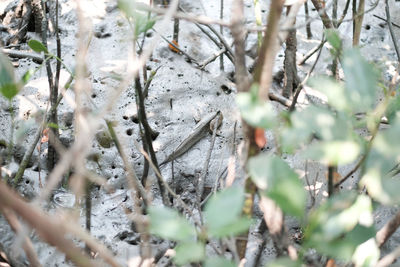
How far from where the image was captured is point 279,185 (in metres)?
0.55

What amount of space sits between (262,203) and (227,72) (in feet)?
4.48

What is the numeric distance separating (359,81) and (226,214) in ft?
0.80

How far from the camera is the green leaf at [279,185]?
21.6 inches

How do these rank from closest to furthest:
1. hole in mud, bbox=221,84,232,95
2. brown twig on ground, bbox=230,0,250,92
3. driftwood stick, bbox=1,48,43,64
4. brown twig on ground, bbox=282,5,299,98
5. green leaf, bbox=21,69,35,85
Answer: brown twig on ground, bbox=230,0,250,92 < green leaf, bbox=21,69,35,85 < driftwood stick, bbox=1,48,43,64 < brown twig on ground, bbox=282,5,299,98 < hole in mud, bbox=221,84,232,95

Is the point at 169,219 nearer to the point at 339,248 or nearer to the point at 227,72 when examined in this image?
the point at 339,248

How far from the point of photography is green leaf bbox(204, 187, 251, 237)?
54 centimetres

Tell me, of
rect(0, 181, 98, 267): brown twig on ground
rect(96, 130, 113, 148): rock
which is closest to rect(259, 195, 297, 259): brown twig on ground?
rect(0, 181, 98, 267): brown twig on ground

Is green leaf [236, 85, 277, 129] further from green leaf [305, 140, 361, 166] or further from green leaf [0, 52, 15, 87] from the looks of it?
green leaf [0, 52, 15, 87]

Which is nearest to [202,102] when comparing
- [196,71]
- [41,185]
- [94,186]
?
[196,71]

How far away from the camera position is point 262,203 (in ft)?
2.67

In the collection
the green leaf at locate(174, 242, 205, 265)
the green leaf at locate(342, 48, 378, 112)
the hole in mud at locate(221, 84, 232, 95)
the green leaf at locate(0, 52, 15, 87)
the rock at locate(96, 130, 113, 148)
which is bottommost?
the rock at locate(96, 130, 113, 148)

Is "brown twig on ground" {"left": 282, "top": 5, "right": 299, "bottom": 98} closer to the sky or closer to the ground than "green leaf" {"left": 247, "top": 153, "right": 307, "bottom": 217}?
closer to the ground

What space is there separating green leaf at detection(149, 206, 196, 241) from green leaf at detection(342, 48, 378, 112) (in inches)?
10.0

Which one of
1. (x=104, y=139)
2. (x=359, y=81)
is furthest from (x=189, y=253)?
(x=104, y=139)
